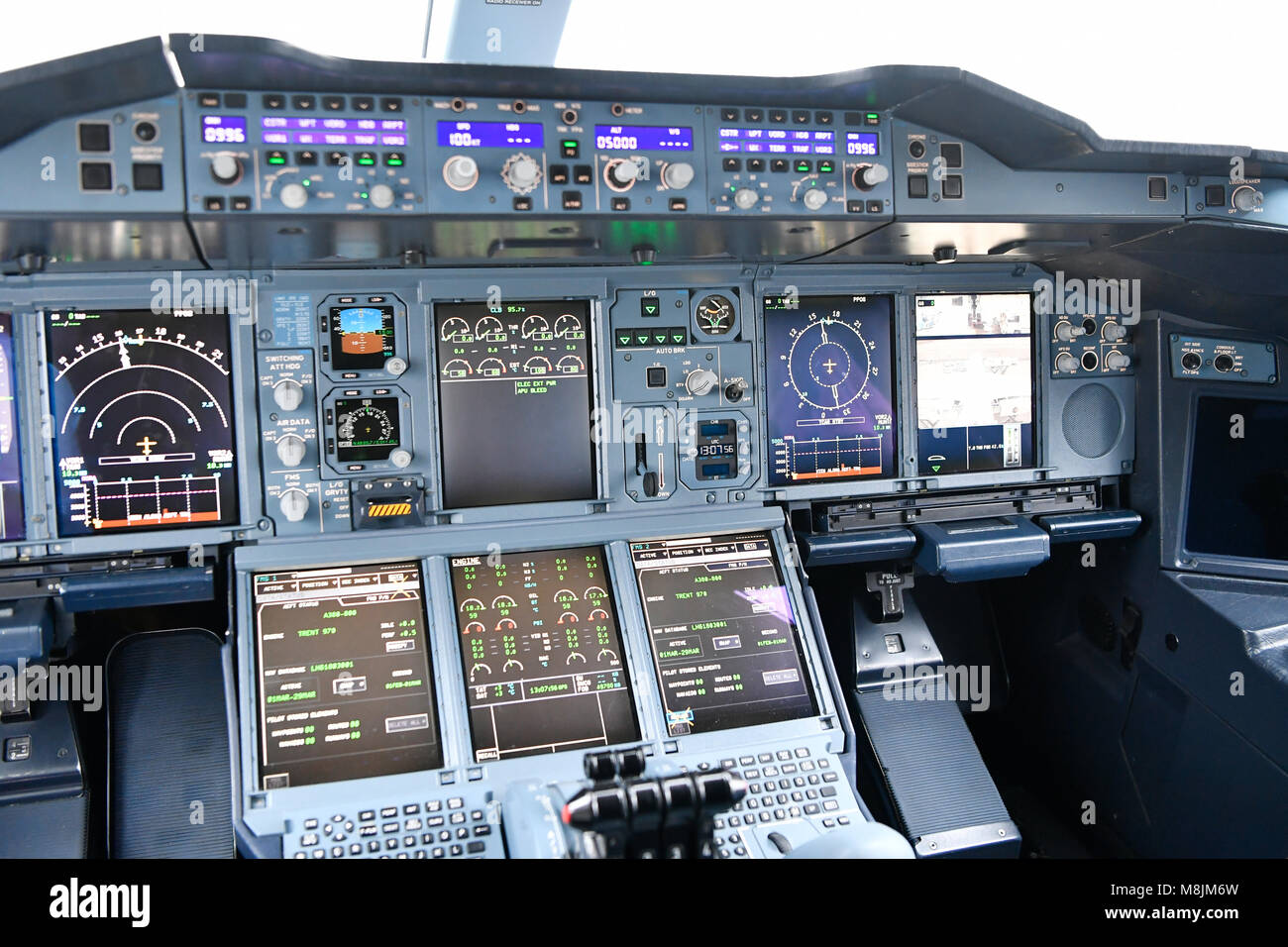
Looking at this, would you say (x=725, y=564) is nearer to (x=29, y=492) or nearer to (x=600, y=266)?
(x=600, y=266)

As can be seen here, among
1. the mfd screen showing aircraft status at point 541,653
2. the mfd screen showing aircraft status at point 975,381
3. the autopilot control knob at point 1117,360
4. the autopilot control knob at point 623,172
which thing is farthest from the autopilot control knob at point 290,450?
the autopilot control knob at point 1117,360

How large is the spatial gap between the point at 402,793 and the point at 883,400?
6.80 ft

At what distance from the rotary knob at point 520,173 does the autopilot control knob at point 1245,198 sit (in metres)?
2.09

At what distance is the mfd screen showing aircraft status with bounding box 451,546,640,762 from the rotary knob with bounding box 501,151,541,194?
119cm

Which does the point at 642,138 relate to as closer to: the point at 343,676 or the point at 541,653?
the point at 541,653

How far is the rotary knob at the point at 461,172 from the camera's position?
2.60 m

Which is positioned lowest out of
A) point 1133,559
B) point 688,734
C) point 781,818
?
point 781,818

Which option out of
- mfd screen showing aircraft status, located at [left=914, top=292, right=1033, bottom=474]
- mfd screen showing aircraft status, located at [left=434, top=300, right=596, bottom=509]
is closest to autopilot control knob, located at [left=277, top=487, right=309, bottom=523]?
mfd screen showing aircraft status, located at [left=434, top=300, right=596, bottom=509]

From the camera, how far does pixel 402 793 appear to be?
280 centimetres

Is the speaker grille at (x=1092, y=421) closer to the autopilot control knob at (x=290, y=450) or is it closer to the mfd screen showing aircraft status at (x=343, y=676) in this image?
the mfd screen showing aircraft status at (x=343, y=676)

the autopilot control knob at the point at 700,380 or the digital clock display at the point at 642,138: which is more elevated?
the digital clock display at the point at 642,138

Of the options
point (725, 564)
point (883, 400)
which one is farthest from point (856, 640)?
point (883, 400)
